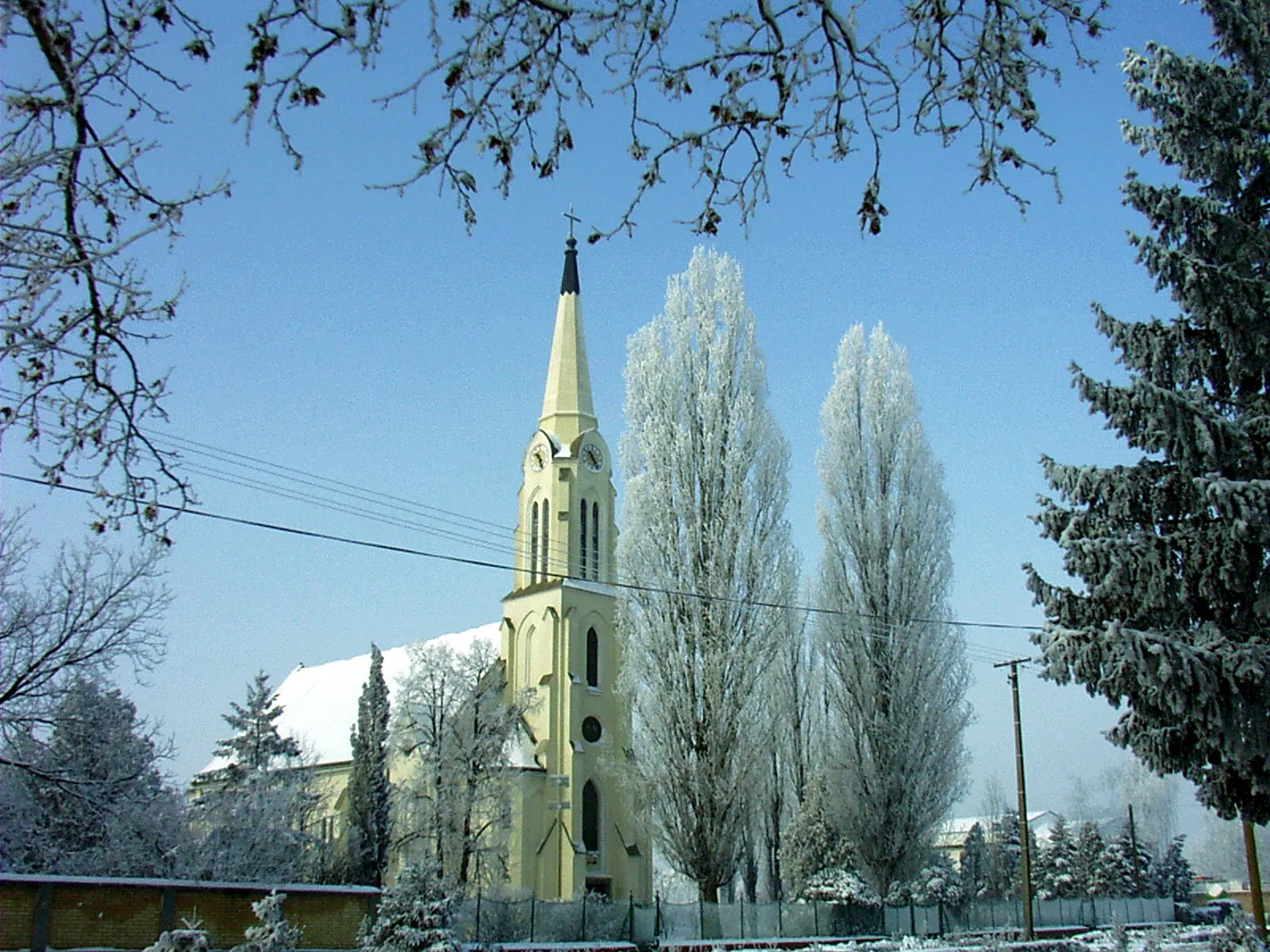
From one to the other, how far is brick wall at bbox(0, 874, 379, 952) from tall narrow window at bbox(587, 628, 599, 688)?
21.8 metres

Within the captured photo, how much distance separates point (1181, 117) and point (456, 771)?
26.3m

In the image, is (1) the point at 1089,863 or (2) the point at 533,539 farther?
(1) the point at 1089,863

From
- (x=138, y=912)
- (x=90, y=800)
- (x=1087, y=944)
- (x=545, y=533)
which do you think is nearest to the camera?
(x=138, y=912)

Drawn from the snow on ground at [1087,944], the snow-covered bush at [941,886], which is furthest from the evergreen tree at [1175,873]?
the snow on ground at [1087,944]

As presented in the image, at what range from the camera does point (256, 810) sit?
28516 millimetres

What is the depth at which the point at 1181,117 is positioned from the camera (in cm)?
1510

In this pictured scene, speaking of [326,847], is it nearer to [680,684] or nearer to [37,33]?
[680,684]

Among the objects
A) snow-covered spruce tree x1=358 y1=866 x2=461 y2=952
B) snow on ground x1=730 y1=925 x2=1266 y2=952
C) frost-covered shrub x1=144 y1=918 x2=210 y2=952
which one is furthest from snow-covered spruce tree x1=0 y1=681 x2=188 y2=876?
snow on ground x1=730 y1=925 x2=1266 y2=952

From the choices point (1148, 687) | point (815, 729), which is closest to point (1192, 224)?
point (1148, 687)

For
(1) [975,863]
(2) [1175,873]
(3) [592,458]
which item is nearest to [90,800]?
(3) [592,458]

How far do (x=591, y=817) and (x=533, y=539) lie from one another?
10270 millimetres

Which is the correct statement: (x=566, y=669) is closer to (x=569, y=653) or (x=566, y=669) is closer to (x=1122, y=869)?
(x=569, y=653)

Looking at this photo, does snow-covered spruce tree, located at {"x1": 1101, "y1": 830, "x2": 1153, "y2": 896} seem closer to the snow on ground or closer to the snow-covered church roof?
the snow on ground

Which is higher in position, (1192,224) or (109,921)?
(1192,224)
